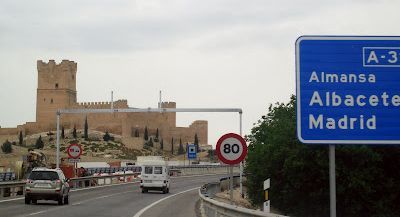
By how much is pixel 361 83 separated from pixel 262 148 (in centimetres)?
2603

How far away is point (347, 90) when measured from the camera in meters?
8.95

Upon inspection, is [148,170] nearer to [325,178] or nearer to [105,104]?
[325,178]

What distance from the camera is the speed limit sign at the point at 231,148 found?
1549cm

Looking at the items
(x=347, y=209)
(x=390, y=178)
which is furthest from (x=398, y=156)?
(x=347, y=209)

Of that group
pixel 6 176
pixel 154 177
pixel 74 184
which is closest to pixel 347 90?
pixel 154 177

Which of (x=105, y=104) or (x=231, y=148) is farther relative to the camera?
(x=105, y=104)

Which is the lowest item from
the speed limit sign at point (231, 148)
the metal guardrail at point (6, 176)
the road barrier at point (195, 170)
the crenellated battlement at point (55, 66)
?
the road barrier at point (195, 170)

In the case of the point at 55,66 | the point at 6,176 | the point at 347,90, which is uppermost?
the point at 55,66

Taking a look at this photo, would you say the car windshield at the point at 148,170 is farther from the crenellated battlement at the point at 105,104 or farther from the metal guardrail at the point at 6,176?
the crenellated battlement at the point at 105,104

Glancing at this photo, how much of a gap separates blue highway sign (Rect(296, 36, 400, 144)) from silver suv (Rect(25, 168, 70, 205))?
21.1m

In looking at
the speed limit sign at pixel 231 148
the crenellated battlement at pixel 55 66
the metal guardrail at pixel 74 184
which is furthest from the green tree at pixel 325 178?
the crenellated battlement at pixel 55 66

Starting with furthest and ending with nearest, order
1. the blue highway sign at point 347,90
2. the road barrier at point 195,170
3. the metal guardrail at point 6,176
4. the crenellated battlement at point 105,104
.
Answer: the crenellated battlement at point 105,104, the road barrier at point 195,170, the metal guardrail at point 6,176, the blue highway sign at point 347,90

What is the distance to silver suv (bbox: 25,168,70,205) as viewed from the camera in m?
28.2

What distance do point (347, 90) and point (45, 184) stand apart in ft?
70.3
